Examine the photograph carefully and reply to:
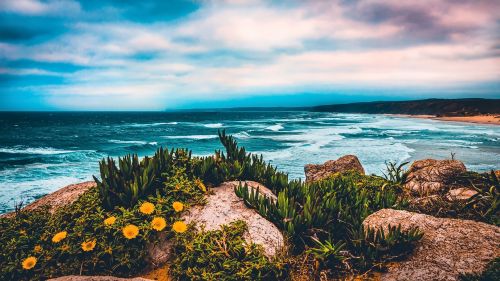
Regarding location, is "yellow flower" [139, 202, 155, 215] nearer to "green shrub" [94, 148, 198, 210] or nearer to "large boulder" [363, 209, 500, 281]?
"green shrub" [94, 148, 198, 210]

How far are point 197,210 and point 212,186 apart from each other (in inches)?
22.5

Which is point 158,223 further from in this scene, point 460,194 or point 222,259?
point 460,194

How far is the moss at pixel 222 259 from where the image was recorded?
2789 mm

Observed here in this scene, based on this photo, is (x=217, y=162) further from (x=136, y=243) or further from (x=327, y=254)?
(x=327, y=254)

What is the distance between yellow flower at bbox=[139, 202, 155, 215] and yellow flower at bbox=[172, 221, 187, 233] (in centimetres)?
29

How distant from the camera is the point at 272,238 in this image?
126 inches

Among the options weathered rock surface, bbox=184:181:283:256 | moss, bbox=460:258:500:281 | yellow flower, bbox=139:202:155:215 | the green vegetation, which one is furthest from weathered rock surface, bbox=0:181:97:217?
the green vegetation

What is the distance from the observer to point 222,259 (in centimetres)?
291

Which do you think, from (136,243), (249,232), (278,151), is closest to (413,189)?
(249,232)

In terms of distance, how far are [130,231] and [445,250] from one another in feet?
9.76

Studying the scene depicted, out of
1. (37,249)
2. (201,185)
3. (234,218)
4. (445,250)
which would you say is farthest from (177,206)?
(445,250)

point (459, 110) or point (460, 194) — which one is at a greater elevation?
point (460, 194)

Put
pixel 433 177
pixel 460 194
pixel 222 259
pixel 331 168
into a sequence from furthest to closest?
pixel 331 168, pixel 433 177, pixel 460 194, pixel 222 259

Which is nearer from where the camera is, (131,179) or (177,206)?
(177,206)
